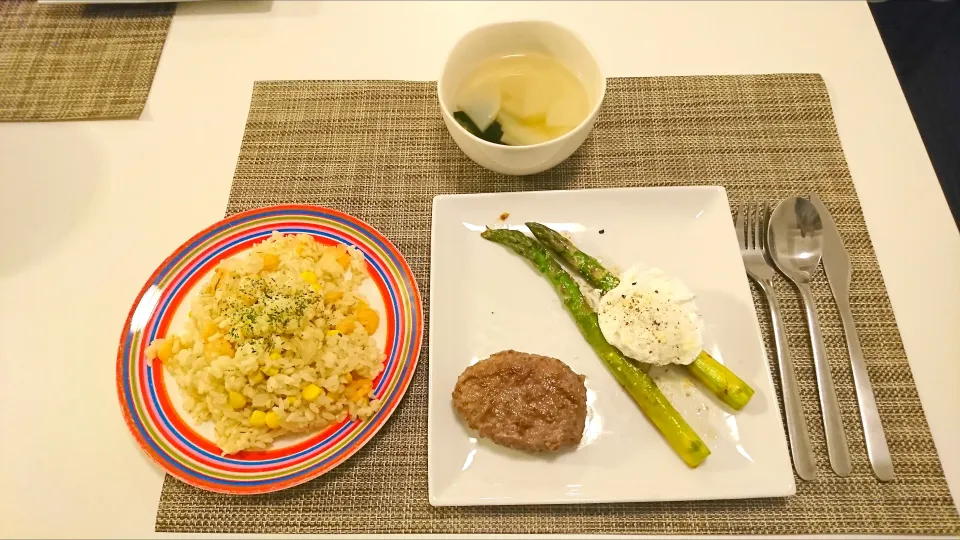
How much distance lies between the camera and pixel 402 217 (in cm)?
224

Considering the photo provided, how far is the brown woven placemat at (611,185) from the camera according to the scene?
1662 mm

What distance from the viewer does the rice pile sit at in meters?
1.66

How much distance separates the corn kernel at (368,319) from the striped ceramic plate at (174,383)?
0.03 meters

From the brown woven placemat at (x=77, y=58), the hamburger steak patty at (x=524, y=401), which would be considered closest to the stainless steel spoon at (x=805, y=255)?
the hamburger steak patty at (x=524, y=401)

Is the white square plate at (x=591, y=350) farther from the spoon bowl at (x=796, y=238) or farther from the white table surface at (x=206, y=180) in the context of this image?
the white table surface at (x=206, y=180)

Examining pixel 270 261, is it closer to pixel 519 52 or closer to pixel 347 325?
pixel 347 325

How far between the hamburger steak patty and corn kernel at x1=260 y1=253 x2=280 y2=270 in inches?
29.5

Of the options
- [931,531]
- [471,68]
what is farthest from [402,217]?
[931,531]

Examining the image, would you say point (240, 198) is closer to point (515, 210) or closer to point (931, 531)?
point (515, 210)

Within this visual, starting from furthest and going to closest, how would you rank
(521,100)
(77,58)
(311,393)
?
(77,58)
(521,100)
(311,393)

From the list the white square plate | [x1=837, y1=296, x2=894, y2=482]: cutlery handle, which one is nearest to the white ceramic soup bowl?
the white square plate

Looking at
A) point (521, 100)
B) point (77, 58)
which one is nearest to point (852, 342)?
point (521, 100)

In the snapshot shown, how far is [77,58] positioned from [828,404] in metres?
3.54

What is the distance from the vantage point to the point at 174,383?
5.79 ft
